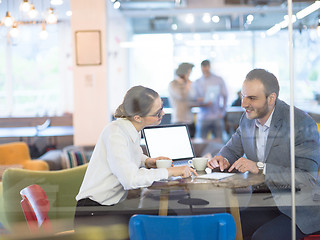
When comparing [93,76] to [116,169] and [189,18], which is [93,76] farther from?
[189,18]

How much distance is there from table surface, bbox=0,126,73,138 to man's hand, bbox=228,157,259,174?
1630 mm

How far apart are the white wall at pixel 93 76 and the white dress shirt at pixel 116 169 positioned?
255 centimetres

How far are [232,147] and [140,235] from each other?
1.15 m

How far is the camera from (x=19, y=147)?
13.1 ft

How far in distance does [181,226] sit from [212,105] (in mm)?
3994

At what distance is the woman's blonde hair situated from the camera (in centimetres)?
276

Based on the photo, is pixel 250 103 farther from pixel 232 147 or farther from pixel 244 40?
pixel 244 40

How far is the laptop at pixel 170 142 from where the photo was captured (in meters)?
2.92

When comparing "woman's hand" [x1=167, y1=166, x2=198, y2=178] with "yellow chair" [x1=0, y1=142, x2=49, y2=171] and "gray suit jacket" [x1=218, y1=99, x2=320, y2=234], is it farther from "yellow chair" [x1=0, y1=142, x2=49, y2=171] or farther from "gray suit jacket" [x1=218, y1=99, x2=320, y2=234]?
"yellow chair" [x1=0, y1=142, x2=49, y2=171]

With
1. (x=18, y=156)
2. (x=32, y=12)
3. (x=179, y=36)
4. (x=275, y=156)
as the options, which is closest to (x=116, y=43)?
(x=179, y=36)

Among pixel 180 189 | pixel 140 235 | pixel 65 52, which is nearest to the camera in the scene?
pixel 140 235

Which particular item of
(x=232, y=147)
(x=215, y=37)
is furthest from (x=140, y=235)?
(x=215, y=37)

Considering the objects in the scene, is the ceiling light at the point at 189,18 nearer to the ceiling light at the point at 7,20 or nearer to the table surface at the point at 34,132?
the table surface at the point at 34,132

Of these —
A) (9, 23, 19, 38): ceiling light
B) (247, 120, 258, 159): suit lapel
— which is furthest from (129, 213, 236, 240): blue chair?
(9, 23, 19, 38): ceiling light
